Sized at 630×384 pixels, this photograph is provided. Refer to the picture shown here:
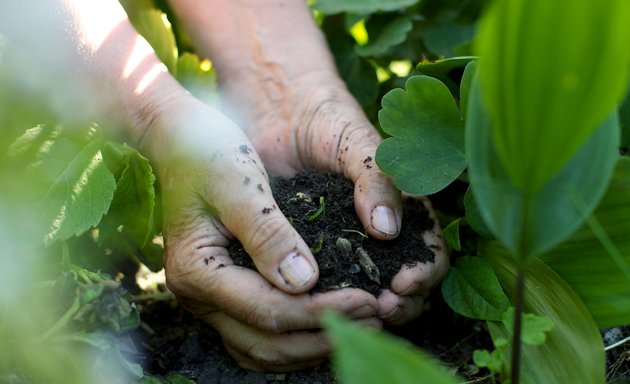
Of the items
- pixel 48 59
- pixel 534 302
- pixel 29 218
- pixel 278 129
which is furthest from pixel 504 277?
pixel 48 59

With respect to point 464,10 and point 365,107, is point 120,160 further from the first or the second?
point 464,10

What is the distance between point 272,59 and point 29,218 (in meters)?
0.71

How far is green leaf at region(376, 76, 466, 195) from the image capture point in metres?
1.09

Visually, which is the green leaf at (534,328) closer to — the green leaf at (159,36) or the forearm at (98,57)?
the forearm at (98,57)

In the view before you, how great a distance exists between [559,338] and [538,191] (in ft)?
1.23

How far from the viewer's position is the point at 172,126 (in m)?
1.23

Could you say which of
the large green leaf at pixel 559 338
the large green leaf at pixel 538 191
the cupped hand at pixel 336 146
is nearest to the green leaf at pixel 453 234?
the cupped hand at pixel 336 146

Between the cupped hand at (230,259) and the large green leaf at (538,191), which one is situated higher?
the large green leaf at (538,191)

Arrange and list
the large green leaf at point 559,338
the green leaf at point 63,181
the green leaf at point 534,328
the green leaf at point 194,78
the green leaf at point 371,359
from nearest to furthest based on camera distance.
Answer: the green leaf at point 371,359 → the green leaf at point 534,328 → the large green leaf at point 559,338 → the green leaf at point 63,181 → the green leaf at point 194,78

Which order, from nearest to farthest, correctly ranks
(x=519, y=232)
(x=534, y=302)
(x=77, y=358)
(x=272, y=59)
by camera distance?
(x=519, y=232) < (x=77, y=358) < (x=534, y=302) < (x=272, y=59)

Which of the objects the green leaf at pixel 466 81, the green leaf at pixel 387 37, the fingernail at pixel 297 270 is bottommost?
the green leaf at pixel 387 37

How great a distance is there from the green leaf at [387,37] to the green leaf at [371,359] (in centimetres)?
101

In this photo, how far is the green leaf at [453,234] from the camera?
114cm

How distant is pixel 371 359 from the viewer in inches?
23.4
